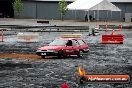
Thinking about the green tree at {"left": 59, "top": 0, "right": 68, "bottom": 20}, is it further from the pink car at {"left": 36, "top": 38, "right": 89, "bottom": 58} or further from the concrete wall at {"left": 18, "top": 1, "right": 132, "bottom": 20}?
the pink car at {"left": 36, "top": 38, "right": 89, "bottom": 58}

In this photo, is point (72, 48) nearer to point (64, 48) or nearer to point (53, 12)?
point (64, 48)

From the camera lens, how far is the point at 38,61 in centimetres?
2945

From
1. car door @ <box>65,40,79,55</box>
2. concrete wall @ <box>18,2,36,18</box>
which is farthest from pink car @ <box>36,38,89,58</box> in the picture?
concrete wall @ <box>18,2,36,18</box>

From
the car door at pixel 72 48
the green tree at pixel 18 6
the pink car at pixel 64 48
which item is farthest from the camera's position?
the green tree at pixel 18 6

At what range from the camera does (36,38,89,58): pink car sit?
30516 mm

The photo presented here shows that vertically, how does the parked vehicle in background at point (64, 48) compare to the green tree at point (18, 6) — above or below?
below

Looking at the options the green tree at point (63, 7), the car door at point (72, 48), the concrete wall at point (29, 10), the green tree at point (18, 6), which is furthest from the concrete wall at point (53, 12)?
the car door at point (72, 48)

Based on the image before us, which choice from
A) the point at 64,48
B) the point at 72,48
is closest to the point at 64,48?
the point at 64,48

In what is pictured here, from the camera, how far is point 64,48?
31.1 meters

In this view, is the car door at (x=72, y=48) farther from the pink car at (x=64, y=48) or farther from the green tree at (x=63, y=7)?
the green tree at (x=63, y=7)

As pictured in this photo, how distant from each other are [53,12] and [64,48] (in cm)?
7559

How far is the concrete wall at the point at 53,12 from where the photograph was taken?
4013 inches

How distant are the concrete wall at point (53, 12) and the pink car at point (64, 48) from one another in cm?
6948

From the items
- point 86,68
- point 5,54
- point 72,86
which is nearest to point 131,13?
point 5,54
